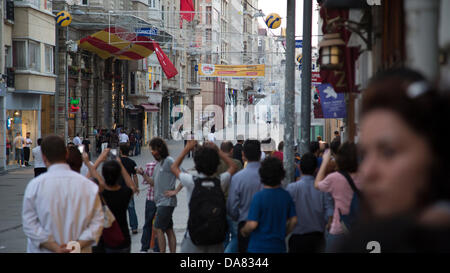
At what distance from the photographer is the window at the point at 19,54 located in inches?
1350

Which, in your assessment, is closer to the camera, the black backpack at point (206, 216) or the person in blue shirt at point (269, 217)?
the person in blue shirt at point (269, 217)

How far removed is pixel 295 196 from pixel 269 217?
876mm

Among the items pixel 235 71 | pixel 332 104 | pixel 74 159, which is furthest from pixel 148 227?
pixel 235 71

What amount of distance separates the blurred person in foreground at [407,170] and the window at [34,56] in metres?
35.0

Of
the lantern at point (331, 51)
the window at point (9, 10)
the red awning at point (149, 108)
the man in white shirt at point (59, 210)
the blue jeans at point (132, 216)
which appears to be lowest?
the blue jeans at point (132, 216)

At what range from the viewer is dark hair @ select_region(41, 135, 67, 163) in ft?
17.6

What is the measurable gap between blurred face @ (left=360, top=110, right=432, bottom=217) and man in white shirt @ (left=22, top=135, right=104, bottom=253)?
13.3 ft

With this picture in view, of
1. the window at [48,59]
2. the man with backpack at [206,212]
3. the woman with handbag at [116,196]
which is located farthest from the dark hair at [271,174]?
the window at [48,59]

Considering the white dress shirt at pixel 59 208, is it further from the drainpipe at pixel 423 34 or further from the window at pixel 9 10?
the window at pixel 9 10

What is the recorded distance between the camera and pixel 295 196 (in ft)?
23.5

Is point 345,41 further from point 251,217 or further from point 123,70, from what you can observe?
point 123,70

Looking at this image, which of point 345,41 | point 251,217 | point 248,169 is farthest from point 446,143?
point 345,41

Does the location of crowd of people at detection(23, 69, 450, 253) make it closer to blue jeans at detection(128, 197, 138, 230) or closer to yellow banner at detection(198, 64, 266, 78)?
blue jeans at detection(128, 197, 138, 230)

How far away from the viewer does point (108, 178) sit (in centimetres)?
761
